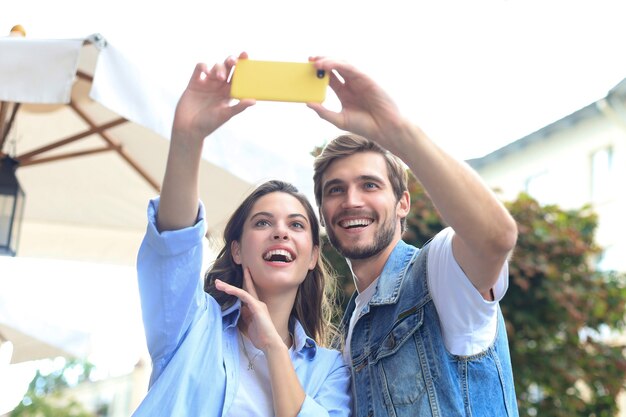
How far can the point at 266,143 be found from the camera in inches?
140

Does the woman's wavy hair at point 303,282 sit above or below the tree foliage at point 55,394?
above

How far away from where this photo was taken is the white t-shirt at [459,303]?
2000 millimetres

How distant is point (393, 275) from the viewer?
7.64ft

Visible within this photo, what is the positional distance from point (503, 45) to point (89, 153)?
266cm

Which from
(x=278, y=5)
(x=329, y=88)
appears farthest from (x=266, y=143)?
(x=278, y=5)

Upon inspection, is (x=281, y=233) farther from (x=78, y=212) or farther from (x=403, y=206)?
(x=78, y=212)

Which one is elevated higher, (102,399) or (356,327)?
(356,327)

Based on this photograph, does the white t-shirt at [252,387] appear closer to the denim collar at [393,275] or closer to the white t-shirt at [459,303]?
the denim collar at [393,275]

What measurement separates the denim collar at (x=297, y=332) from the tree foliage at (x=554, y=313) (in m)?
3.11

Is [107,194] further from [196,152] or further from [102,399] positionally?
[102,399]

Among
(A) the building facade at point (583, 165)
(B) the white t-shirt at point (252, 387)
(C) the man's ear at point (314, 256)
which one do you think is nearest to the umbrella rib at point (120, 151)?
(C) the man's ear at point (314, 256)

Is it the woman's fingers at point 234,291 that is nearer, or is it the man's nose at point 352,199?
the woman's fingers at point 234,291

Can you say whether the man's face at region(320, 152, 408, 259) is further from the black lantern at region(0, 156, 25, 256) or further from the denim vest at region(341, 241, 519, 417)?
the black lantern at region(0, 156, 25, 256)

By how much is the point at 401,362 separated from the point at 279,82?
0.84 m
